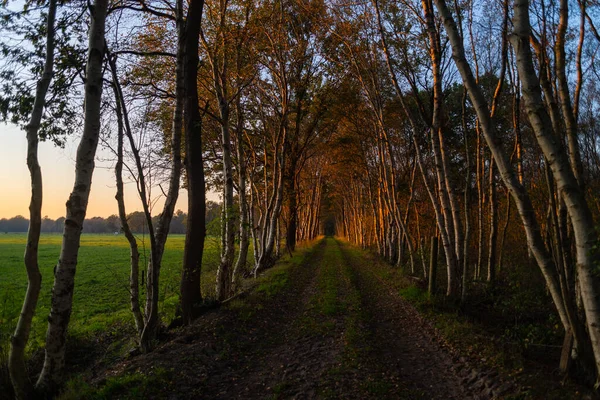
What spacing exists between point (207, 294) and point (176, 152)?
4149 mm

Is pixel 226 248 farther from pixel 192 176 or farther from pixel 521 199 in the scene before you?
pixel 521 199

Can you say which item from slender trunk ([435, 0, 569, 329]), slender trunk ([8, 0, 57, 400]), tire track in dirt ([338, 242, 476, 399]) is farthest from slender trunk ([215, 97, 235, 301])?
slender trunk ([435, 0, 569, 329])

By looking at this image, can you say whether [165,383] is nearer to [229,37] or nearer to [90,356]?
[90,356]

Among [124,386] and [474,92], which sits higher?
[474,92]

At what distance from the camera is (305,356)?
6.37 meters

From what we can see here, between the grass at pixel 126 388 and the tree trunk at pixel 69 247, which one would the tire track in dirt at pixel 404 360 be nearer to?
the grass at pixel 126 388

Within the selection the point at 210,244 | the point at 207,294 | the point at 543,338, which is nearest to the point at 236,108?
the point at 210,244

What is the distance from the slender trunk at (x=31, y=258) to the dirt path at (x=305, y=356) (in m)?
1.11

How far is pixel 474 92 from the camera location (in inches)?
188

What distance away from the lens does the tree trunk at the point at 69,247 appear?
562 centimetres

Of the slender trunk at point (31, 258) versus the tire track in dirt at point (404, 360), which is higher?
the slender trunk at point (31, 258)

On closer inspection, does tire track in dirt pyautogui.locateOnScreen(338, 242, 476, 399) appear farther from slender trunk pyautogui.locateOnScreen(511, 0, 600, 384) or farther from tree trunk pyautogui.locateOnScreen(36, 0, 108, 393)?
tree trunk pyautogui.locateOnScreen(36, 0, 108, 393)

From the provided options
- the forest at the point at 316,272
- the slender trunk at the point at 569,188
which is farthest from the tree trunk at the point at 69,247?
the slender trunk at the point at 569,188

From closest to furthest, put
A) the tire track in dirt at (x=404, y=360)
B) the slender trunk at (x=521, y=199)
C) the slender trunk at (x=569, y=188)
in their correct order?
the slender trunk at (x=569, y=188)
the slender trunk at (x=521, y=199)
the tire track in dirt at (x=404, y=360)
